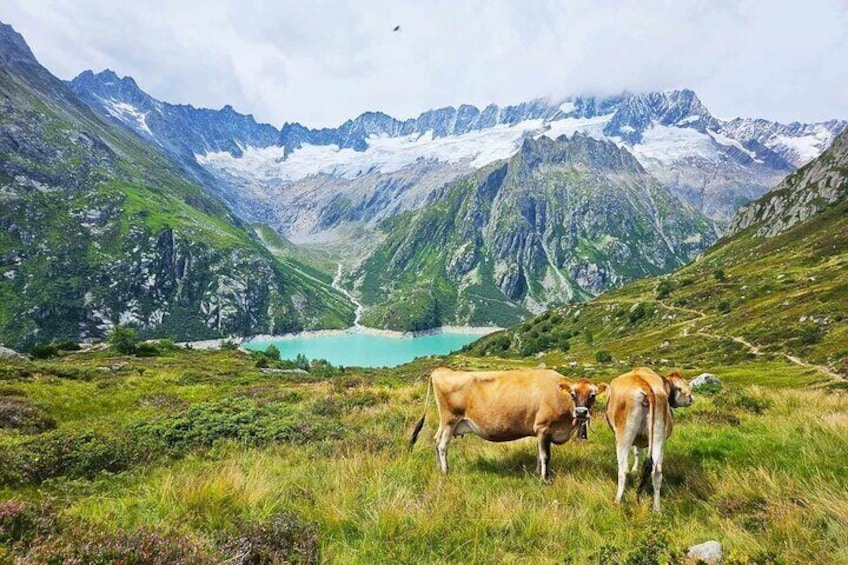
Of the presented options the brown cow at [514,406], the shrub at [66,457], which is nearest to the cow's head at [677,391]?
the brown cow at [514,406]

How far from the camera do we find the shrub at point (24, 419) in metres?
14.5

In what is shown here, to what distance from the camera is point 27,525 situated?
16.4 feet

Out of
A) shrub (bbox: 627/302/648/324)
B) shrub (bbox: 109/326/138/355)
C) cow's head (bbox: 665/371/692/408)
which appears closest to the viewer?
cow's head (bbox: 665/371/692/408)

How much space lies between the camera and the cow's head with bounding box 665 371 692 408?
927cm

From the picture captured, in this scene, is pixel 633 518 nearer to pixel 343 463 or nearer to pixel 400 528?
pixel 400 528

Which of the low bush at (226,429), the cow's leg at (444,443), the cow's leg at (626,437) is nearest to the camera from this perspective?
the cow's leg at (626,437)

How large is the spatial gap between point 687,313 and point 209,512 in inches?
7483

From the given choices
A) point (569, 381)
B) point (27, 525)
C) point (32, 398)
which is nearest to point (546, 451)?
point (569, 381)

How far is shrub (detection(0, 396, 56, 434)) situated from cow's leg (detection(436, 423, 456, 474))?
12.4 metres

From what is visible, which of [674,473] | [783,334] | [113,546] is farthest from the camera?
[783,334]

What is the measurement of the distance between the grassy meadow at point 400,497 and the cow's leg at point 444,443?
0.97 feet

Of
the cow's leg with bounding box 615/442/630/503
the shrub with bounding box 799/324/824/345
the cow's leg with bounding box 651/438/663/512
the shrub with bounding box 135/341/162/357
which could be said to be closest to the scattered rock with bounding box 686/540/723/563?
the cow's leg with bounding box 651/438/663/512

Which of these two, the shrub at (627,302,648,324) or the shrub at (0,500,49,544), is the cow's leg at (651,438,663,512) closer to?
the shrub at (0,500,49,544)

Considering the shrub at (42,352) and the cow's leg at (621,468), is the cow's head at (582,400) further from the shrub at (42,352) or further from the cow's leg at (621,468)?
the shrub at (42,352)
